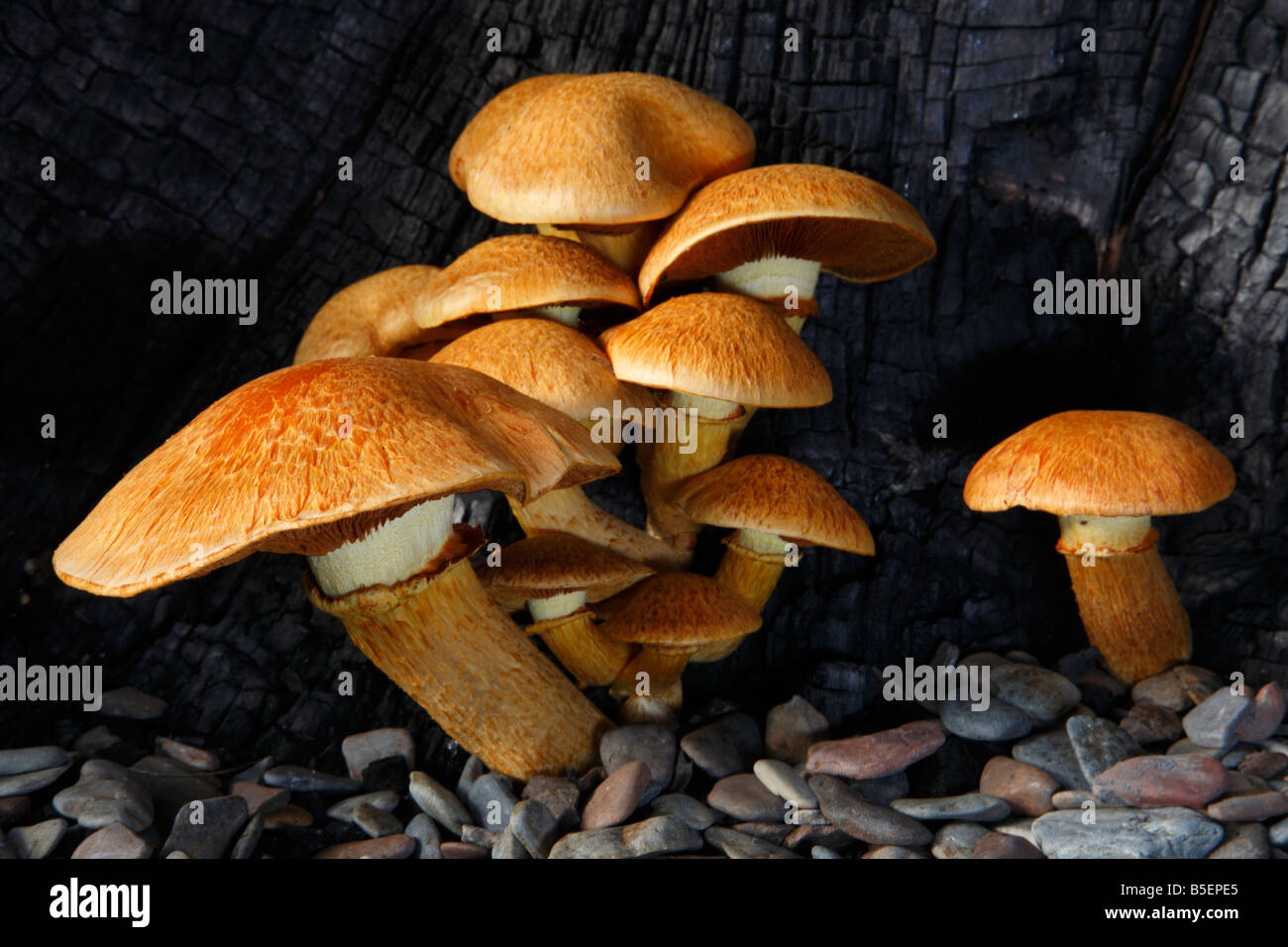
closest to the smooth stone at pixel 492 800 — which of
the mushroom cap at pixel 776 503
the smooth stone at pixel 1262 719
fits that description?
the mushroom cap at pixel 776 503

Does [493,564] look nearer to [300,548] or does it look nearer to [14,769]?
[300,548]

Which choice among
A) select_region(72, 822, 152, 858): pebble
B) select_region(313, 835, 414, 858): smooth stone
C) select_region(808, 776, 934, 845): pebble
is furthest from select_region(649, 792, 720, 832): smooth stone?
select_region(72, 822, 152, 858): pebble

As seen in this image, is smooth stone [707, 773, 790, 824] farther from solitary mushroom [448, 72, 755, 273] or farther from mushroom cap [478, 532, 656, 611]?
solitary mushroom [448, 72, 755, 273]

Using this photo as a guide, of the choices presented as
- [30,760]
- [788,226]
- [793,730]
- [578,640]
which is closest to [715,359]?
[788,226]

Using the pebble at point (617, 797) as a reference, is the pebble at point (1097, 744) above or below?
above

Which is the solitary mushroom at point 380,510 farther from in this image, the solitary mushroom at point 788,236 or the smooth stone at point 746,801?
the solitary mushroom at point 788,236

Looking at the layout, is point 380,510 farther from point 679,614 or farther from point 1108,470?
point 1108,470

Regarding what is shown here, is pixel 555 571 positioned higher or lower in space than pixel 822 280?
lower
